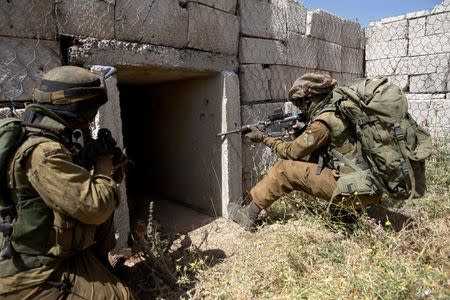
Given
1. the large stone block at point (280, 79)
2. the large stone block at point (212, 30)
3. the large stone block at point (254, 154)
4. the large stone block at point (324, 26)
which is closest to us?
the large stone block at point (212, 30)

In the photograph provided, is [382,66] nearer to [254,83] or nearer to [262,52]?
[262,52]

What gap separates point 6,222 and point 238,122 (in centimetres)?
221

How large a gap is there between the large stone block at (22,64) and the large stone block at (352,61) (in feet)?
13.3

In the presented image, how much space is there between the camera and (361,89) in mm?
2631

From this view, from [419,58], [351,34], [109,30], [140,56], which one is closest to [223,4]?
[140,56]

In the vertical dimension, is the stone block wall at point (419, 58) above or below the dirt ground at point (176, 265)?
above

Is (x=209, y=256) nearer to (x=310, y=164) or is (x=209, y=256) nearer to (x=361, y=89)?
(x=310, y=164)

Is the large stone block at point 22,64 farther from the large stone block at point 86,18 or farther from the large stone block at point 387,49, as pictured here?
the large stone block at point 387,49

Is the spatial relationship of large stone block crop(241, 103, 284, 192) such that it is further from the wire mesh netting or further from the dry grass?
the dry grass

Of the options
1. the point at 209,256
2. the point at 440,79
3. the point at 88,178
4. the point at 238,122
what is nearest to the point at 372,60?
the point at 440,79

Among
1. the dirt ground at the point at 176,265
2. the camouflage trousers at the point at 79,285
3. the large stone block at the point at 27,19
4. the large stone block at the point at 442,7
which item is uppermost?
the large stone block at the point at 442,7

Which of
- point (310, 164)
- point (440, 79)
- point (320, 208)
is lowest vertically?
point (320, 208)

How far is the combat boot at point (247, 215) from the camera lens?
308 cm

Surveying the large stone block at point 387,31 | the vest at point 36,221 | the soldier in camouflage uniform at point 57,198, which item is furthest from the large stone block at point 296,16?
the vest at point 36,221
